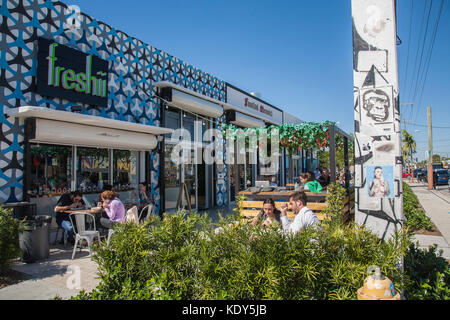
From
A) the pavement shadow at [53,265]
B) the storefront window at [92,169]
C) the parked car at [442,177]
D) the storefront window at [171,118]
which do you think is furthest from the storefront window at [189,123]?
the parked car at [442,177]

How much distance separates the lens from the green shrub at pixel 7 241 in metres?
4.48

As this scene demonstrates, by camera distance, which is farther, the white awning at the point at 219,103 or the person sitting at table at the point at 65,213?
the white awning at the point at 219,103

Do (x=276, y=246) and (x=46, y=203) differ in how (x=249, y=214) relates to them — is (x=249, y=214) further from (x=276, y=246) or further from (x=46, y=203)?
(x=276, y=246)

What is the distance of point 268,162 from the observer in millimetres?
16766

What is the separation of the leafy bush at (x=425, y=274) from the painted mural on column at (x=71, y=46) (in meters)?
6.94

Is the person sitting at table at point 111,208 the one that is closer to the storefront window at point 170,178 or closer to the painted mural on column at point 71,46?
the painted mural on column at point 71,46

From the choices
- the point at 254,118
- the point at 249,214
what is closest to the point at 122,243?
the point at 249,214

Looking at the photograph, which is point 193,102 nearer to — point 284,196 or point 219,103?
point 219,103

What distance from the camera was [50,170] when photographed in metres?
7.13

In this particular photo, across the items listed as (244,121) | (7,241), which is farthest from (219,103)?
(7,241)

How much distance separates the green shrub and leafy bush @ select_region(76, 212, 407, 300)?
2956mm

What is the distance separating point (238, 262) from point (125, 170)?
7.57 meters

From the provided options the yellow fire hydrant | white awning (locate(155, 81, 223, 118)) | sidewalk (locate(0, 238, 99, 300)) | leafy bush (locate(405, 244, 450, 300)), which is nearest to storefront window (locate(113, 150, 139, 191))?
white awning (locate(155, 81, 223, 118))
